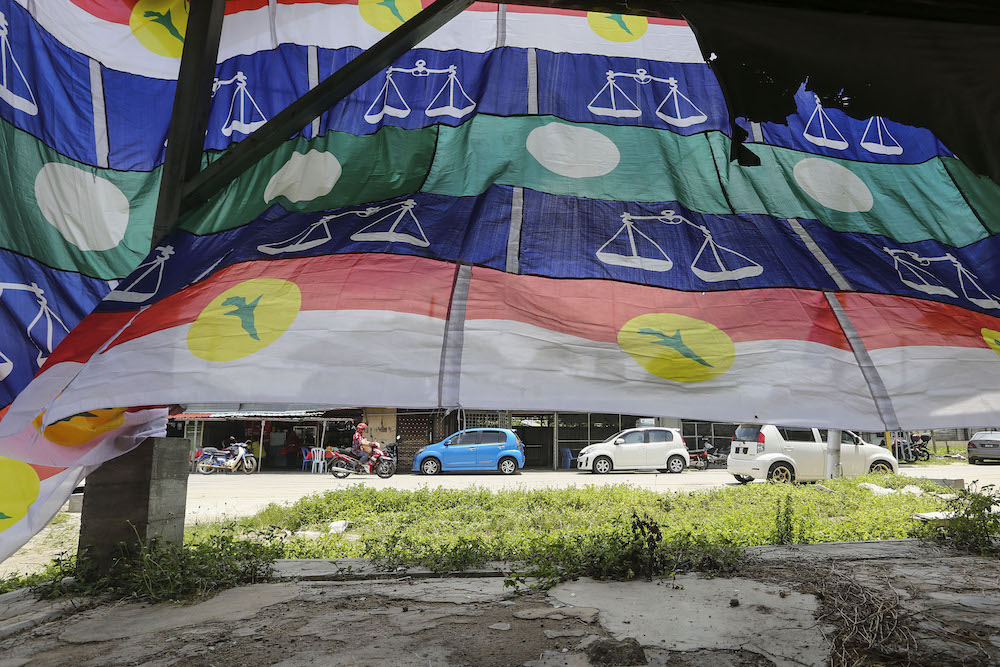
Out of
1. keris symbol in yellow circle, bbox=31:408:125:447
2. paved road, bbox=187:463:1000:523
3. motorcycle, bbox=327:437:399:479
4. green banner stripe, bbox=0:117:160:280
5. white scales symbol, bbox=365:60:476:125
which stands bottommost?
paved road, bbox=187:463:1000:523

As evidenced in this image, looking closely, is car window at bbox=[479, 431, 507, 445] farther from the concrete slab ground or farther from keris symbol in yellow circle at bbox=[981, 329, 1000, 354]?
keris symbol in yellow circle at bbox=[981, 329, 1000, 354]

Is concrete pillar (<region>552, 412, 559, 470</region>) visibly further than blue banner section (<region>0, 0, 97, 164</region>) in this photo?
Yes

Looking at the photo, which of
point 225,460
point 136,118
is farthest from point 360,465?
point 136,118

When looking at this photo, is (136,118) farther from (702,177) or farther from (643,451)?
(643,451)

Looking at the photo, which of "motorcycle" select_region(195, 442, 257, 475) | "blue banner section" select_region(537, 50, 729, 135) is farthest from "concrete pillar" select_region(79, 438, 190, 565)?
"motorcycle" select_region(195, 442, 257, 475)

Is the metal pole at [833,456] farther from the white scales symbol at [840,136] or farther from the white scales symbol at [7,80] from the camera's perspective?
the white scales symbol at [7,80]

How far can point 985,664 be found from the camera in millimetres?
2980

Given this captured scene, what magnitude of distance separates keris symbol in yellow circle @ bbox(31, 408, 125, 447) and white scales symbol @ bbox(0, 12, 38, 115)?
3.80ft

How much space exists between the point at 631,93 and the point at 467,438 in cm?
1646

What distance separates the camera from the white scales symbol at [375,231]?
199 centimetres

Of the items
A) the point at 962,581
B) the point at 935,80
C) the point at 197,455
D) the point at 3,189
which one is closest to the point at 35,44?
the point at 3,189

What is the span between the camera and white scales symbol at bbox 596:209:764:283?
83.1 inches

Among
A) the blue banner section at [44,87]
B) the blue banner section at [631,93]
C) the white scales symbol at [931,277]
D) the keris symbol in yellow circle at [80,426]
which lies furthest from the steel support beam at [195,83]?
the white scales symbol at [931,277]

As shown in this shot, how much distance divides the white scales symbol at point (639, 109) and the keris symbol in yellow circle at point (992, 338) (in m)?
1.22
